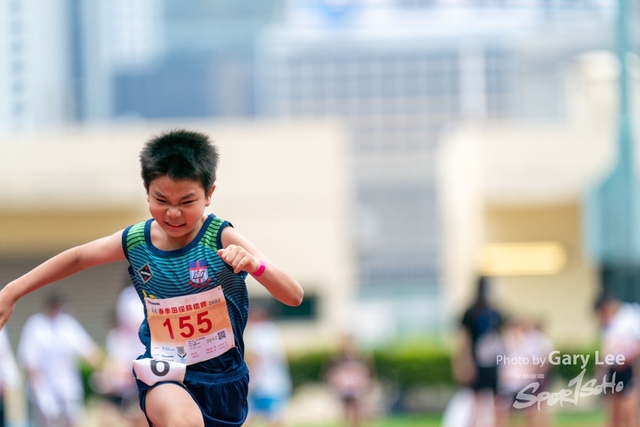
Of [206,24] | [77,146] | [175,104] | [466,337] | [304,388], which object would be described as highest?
[206,24]

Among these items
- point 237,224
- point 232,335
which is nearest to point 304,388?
point 237,224

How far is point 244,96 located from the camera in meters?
171

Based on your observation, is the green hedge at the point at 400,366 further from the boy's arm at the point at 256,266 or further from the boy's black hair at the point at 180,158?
the boy's black hair at the point at 180,158

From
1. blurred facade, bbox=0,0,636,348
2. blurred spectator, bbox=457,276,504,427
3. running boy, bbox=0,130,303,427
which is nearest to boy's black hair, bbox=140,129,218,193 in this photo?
running boy, bbox=0,130,303,427

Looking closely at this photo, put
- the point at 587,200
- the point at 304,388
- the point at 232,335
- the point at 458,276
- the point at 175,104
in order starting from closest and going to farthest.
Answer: the point at 232,335, the point at 587,200, the point at 304,388, the point at 458,276, the point at 175,104

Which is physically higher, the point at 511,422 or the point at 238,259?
the point at 238,259

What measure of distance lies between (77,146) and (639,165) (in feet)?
40.3

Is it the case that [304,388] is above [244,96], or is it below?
below

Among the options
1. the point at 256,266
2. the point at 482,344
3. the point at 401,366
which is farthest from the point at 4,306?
the point at 401,366

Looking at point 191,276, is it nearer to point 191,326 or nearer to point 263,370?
point 191,326

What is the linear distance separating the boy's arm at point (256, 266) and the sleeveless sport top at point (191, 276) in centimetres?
7

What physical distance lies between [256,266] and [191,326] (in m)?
0.50

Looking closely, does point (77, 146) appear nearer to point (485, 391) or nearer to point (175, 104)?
point (485, 391)

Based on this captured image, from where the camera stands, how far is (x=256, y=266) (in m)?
4.20
